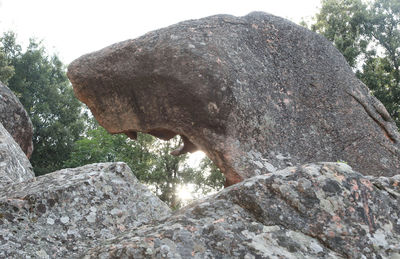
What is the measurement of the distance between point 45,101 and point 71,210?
85.5ft

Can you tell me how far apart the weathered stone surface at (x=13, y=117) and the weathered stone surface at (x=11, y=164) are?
10.5 feet

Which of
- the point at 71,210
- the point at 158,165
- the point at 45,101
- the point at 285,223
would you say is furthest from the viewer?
the point at 45,101

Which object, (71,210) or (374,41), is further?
(374,41)

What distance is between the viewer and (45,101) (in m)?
27.3

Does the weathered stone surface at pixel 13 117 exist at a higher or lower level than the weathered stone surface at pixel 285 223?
higher

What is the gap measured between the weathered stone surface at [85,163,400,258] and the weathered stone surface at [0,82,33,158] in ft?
26.4

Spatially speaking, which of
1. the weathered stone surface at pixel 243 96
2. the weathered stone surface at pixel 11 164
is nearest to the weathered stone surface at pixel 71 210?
the weathered stone surface at pixel 11 164

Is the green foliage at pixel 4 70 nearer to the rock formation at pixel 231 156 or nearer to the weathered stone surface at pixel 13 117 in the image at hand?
the weathered stone surface at pixel 13 117

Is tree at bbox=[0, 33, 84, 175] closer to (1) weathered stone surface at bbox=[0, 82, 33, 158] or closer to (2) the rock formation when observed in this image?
(1) weathered stone surface at bbox=[0, 82, 33, 158]

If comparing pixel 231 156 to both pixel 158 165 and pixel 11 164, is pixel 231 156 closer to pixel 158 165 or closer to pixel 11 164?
pixel 11 164

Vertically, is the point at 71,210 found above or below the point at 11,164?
below

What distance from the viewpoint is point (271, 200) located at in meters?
2.54

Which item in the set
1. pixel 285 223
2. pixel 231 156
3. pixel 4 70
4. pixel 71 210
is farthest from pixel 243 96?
pixel 4 70

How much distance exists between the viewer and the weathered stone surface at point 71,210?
302 cm
